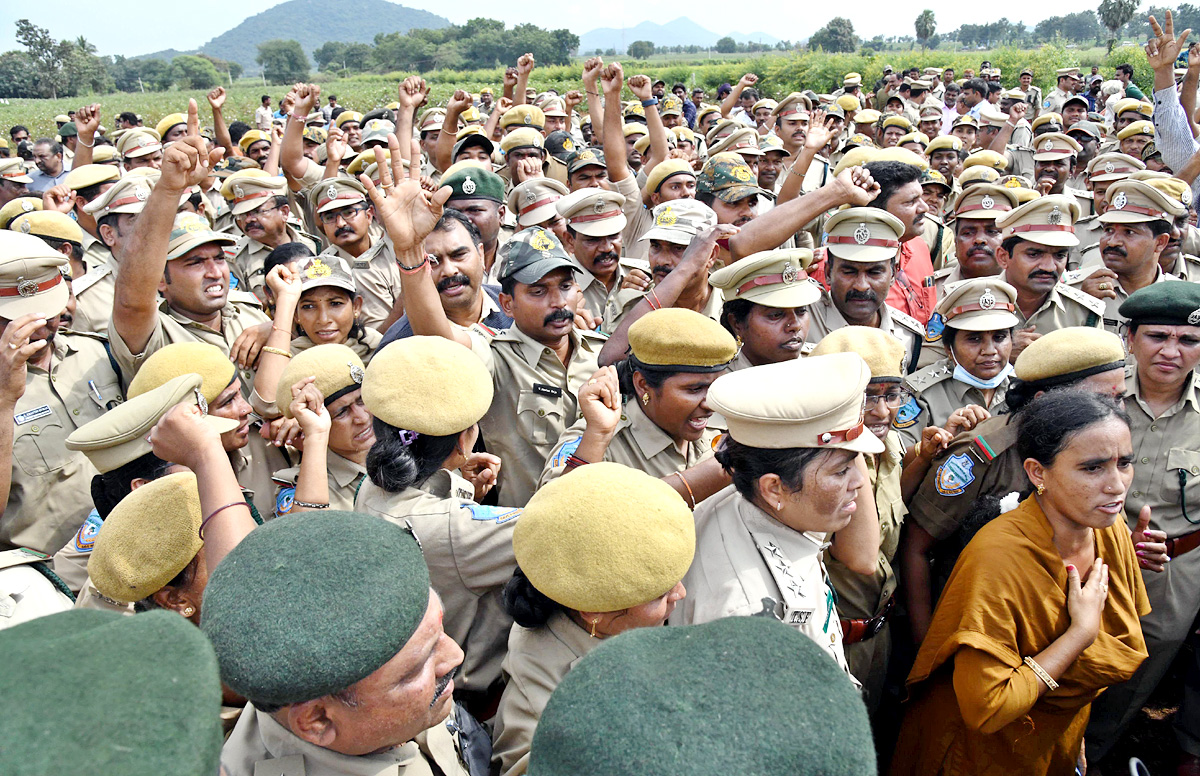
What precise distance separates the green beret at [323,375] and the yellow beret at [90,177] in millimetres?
5025

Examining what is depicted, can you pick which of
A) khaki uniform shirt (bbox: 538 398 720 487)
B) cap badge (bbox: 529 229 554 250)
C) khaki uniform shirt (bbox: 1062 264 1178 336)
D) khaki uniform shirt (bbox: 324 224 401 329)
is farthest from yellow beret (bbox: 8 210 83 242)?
khaki uniform shirt (bbox: 1062 264 1178 336)

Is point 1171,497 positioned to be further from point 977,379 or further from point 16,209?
point 16,209

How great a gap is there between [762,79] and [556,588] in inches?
1272

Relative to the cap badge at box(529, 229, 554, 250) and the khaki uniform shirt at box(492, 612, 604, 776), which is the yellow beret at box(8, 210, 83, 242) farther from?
the khaki uniform shirt at box(492, 612, 604, 776)

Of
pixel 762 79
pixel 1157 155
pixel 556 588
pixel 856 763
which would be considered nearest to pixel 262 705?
pixel 556 588

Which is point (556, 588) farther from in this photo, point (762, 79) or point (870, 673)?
point (762, 79)

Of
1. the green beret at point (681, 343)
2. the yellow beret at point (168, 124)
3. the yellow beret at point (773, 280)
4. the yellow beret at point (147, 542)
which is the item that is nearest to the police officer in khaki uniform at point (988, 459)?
the yellow beret at point (773, 280)

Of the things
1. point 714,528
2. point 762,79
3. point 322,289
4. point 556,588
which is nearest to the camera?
point 556,588

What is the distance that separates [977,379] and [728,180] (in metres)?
2.64

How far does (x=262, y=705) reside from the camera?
1.61 meters

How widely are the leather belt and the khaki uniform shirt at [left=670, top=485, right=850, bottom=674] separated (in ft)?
2.61

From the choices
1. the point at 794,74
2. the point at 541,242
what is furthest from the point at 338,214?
the point at 794,74

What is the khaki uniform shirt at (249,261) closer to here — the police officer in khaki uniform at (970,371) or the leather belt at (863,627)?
the police officer in khaki uniform at (970,371)

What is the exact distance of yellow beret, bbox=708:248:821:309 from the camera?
13.0 ft
